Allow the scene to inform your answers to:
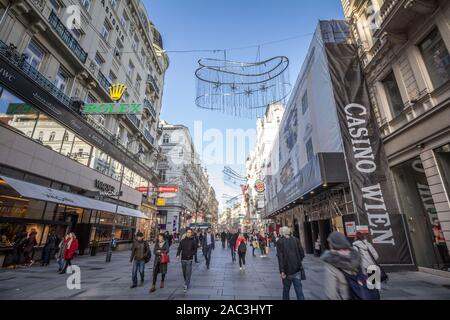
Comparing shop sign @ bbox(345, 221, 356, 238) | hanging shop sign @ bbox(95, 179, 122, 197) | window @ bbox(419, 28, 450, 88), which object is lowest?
shop sign @ bbox(345, 221, 356, 238)

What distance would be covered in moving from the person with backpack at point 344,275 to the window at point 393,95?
36.6 feet

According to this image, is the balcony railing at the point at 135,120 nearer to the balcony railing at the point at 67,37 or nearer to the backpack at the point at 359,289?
the balcony railing at the point at 67,37

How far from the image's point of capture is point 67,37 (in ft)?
47.3

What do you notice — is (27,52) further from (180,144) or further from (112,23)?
(180,144)

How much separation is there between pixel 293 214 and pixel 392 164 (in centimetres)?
1348

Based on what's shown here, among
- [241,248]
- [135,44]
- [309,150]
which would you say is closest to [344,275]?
[241,248]

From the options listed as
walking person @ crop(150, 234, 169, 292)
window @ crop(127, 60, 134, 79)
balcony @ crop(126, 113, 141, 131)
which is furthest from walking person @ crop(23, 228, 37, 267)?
window @ crop(127, 60, 134, 79)

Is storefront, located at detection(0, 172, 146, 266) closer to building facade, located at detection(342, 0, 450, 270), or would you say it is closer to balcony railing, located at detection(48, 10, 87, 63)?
balcony railing, located at detection(48, 10, 87, 63)

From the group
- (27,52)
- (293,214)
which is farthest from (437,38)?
(27,52)

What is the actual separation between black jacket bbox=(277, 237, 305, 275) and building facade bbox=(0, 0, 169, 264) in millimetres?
10378

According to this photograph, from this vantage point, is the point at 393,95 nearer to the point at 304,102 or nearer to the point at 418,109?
the point at 418,109

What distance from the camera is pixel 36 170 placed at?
12062mm

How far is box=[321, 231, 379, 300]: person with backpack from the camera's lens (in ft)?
9.10

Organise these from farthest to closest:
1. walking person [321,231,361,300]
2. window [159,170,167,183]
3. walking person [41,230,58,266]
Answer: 1. window [159,170,167,183]
2. walking person [41,230,58,266]
3. walking person [321,231,361,300]
